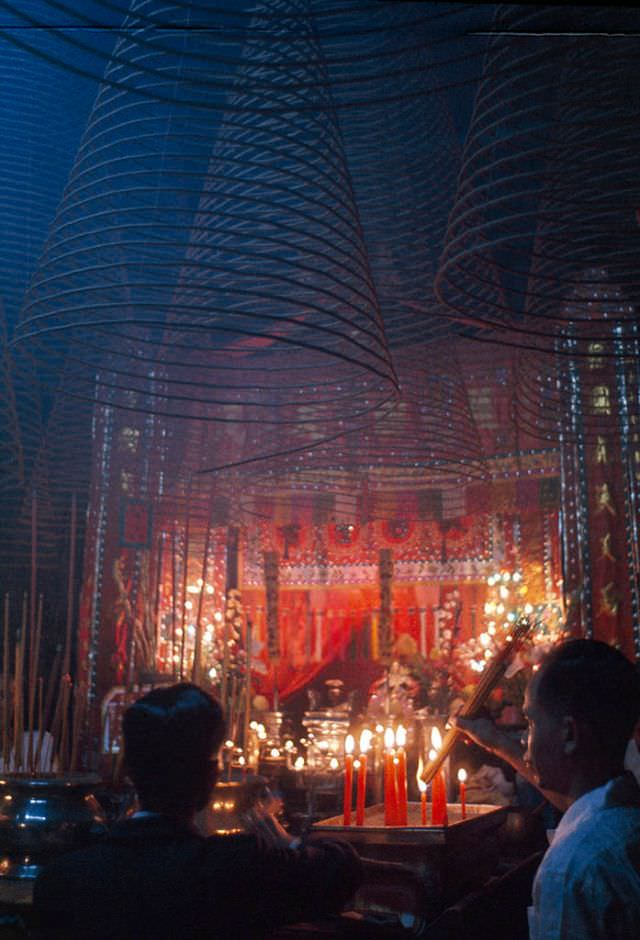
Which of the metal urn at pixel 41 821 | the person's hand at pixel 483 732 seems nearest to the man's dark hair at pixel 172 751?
the metal urn at pixel 41 821

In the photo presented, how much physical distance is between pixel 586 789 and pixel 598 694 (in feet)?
0.37

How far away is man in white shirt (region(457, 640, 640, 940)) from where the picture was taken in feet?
3.49

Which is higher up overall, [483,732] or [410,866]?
[483,732]

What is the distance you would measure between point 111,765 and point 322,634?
354cm

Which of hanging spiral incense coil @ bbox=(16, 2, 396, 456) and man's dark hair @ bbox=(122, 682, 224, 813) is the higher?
hanging spiral incense coil @ bbox=(16, 2, 396, 456)

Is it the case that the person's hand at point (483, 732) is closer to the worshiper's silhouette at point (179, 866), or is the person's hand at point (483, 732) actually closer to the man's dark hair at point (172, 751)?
the worshiper's silhouette at point (179, 866)

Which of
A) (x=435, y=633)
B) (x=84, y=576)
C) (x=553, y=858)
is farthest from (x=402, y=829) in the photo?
(x=435, y=633)

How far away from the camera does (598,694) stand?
4.02 feet

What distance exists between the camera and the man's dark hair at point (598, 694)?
122 cm

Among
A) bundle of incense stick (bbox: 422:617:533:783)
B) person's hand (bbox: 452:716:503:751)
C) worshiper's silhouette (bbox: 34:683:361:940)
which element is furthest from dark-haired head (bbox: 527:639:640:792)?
bundle of incense stick (bbox: 422:617:533:783)

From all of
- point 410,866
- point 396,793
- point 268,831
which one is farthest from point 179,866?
point 396,793

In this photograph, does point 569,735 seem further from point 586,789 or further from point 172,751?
point 172,751

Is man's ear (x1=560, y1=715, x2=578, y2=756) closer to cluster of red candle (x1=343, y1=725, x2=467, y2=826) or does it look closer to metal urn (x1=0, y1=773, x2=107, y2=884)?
metal urn (x1=0, y1=773, x2=107, y2=884)

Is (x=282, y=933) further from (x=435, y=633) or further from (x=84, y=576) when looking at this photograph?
(x=435, y=633)
